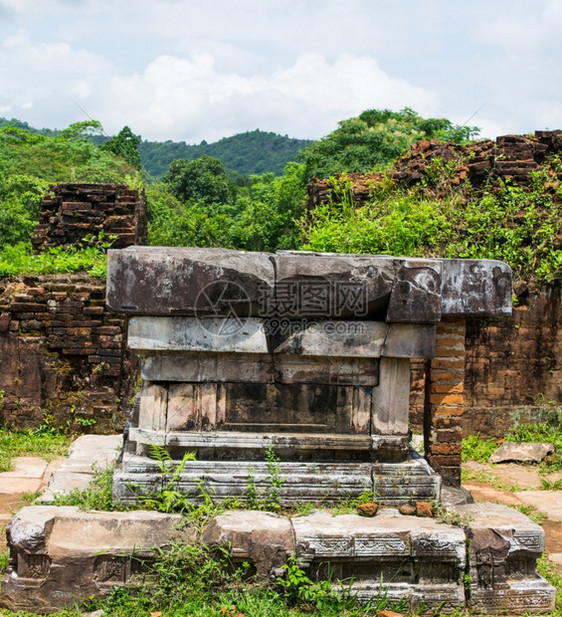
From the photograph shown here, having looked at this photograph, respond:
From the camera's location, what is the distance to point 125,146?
1077 inches

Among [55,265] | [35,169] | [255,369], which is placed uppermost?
[35,169]

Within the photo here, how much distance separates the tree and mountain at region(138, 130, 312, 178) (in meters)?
30.2

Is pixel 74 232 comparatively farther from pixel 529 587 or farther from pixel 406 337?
pixel 529 587

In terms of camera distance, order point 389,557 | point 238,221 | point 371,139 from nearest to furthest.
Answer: point 389,557 → point 371,139 → point 238,221

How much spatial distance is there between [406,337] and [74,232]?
615cm

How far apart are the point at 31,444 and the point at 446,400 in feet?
14.5

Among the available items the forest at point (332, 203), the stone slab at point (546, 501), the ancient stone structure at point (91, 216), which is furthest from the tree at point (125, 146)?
the stone slab at point (546, 501)

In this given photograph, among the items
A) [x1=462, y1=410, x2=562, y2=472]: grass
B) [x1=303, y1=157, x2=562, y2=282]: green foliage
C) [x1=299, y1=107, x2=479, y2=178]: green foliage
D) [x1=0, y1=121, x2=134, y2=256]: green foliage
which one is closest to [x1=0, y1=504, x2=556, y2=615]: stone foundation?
[x1=462, y1=410, x2=562, y2=472]: grass

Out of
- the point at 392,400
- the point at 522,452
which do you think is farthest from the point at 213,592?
the point at 522,452

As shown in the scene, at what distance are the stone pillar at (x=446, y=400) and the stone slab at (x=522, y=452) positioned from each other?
113 inches

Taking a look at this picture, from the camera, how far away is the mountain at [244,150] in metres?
61.5

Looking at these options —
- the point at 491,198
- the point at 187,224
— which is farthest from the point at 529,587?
the point at 187,224

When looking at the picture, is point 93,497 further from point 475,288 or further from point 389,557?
point 475,288

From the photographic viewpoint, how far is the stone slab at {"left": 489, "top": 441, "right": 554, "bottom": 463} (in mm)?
7047
